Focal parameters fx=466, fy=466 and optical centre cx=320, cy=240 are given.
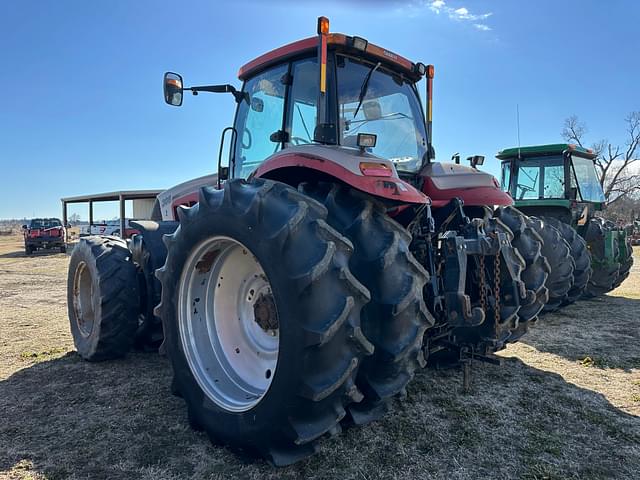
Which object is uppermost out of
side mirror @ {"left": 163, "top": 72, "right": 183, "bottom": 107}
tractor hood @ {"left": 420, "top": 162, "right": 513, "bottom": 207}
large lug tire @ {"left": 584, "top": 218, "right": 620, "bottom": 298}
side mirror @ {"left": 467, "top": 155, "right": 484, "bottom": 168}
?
side mirror @ {"left": 163, "top": 72, "right": 183, "bottom": 107}

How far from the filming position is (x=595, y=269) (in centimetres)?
786

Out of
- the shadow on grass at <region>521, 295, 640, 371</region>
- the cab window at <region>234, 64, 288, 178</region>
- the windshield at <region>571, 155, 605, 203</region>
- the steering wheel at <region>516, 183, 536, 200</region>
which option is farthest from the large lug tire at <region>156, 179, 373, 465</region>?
the windshield at <region>571, 155, 605, 203</region>

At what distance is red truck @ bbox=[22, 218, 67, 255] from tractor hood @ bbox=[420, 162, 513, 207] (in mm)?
24750

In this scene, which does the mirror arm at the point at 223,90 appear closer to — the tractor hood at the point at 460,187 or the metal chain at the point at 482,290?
the tractor hood at the point at 460,187

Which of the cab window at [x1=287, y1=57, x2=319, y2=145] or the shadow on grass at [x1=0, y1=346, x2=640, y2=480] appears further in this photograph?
the cab window at [x1=287, y1=57, x2=319, y2=145]

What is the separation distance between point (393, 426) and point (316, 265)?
4.63 feet

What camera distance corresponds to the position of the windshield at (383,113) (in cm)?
322

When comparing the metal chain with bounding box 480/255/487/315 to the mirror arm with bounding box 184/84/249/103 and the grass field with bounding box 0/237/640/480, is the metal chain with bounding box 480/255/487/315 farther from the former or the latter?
the mirror arm with bounding box 184/84/249/103

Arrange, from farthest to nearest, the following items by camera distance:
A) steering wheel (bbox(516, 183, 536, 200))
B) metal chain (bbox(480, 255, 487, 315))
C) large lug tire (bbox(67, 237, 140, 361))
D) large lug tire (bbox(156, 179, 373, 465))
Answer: steering wheel (bbox(516, 183, 536, 200)) → large lug tire (bbox(67, 237, 140, 361)) → metal chain (bbox(480, 255, 487, 315)) → large lug tire (bbox(156, 179, 373, 465))

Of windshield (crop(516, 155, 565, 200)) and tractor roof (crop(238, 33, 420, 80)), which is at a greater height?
tractor roof (crop(238, 33, 420, 80))

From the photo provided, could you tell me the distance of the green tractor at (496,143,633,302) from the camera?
7.10 m

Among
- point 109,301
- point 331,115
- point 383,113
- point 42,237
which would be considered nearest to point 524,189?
point 383,113

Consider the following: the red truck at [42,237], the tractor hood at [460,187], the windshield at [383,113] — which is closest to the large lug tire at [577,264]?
the tractor hood at [460,187]

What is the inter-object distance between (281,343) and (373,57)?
7.21 feet
